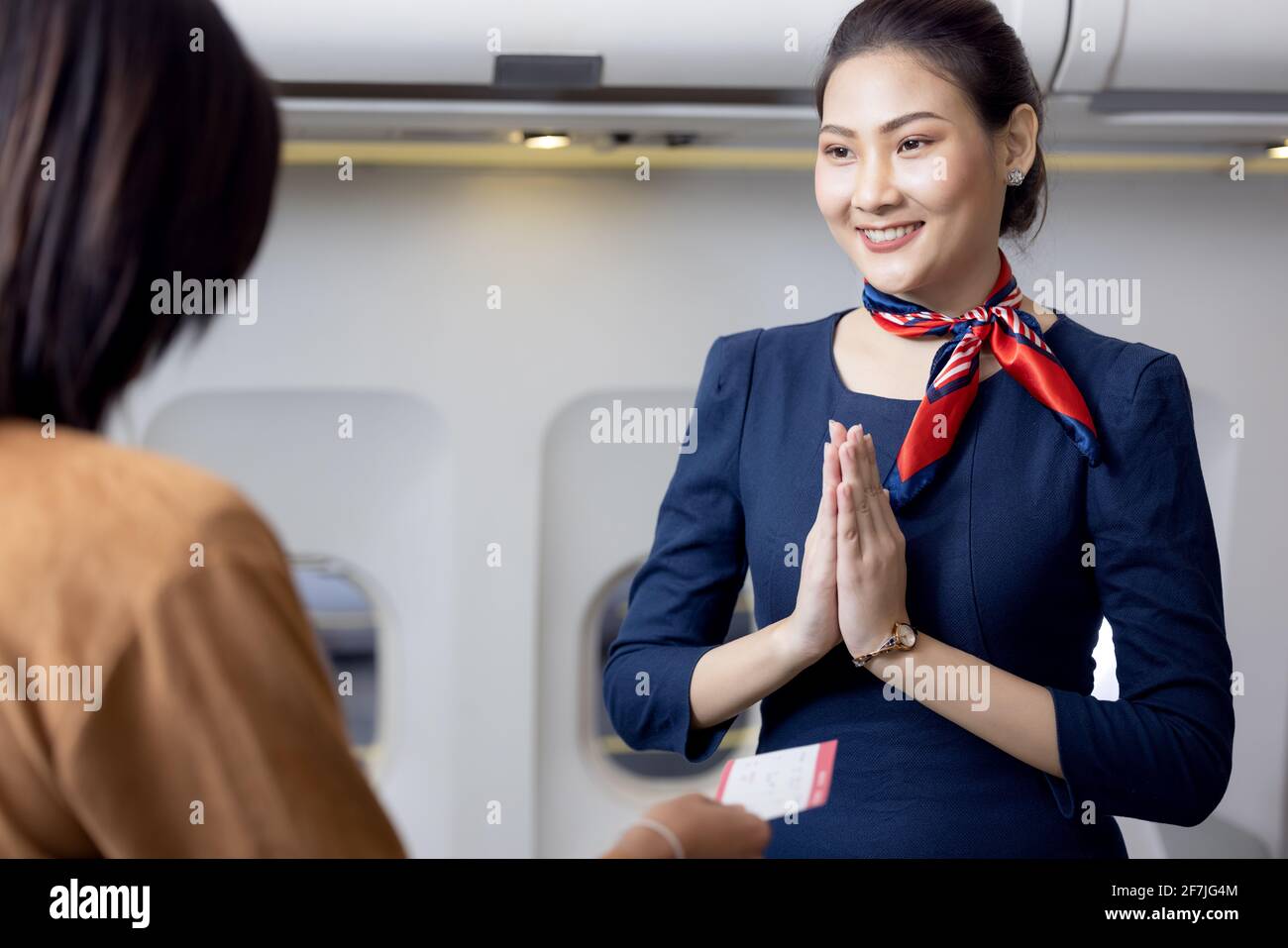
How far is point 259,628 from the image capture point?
72cm

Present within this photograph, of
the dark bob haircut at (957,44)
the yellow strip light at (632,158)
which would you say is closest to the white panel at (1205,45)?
the yellow strip light at (632,158)

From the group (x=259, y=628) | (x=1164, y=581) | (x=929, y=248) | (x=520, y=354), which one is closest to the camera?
(x=259, y=628)

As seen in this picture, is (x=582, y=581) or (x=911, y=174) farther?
(x=582, y=581)

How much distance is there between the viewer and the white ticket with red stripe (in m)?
1.17

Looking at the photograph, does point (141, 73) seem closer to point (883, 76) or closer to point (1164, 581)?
point (883, 76)

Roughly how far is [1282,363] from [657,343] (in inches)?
49.4

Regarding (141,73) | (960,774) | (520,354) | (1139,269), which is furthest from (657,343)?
(141,73)

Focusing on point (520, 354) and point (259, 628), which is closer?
point (259, 628)

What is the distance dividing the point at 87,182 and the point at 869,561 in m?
0.76

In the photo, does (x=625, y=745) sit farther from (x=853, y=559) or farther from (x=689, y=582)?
(x=853, y=559)

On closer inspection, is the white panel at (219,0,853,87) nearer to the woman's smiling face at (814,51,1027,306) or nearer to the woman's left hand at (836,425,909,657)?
the woman's smiling face at (814,51,1027,306)

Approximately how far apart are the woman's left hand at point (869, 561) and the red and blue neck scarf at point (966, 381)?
0.08m

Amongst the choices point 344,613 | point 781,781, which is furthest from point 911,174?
point 344,613

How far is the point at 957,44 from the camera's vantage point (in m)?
1.38
